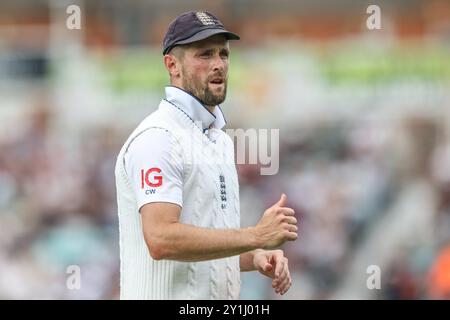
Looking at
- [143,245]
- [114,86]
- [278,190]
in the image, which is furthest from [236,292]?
[114,86]

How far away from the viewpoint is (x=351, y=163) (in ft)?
36.0

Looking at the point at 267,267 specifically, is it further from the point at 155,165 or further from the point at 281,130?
the point at 281,130

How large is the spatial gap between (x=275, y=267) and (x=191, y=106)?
696 mm

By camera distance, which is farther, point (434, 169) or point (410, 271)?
Answer: point (434, 169)

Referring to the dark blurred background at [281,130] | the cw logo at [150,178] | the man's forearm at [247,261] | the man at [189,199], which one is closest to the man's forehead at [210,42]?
the man at [189,199]

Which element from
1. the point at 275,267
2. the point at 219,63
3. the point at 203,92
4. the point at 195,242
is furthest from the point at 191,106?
the point at 275,267

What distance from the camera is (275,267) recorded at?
402cm

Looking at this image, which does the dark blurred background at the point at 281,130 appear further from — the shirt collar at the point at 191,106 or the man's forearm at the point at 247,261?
the shirt collar at the point at 191,106

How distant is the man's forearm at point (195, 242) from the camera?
359cm

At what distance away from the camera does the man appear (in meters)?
3.62

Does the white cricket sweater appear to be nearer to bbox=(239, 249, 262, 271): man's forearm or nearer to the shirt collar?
the shirt collar
